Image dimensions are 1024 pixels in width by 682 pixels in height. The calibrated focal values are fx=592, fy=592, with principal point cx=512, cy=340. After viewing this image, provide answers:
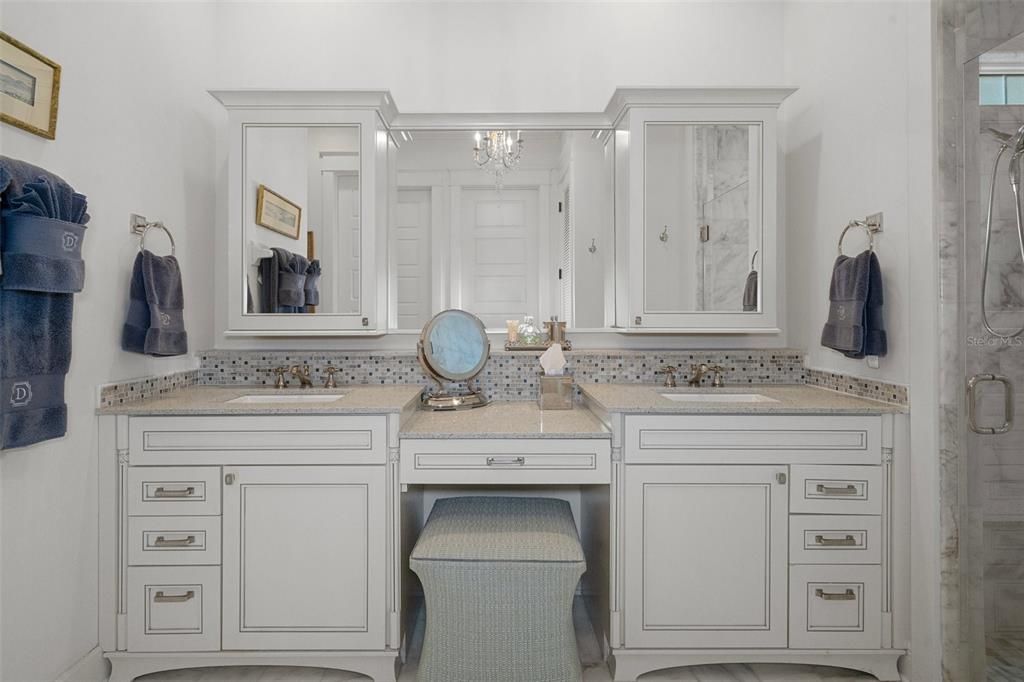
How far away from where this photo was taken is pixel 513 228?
100 inches

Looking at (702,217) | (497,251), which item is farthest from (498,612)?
(702,217)

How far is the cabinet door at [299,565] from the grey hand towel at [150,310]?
1.78ft

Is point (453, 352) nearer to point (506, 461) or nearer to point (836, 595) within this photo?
point (506, 461)

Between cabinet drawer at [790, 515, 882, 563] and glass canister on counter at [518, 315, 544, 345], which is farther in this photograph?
glass canister on counter at [518, 315, 544, 345]

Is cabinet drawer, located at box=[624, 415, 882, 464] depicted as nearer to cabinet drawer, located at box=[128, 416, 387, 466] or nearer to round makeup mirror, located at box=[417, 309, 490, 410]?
round makeup mirror, located at box=[417, 309, 490, 410]

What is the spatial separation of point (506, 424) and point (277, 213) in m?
1.30

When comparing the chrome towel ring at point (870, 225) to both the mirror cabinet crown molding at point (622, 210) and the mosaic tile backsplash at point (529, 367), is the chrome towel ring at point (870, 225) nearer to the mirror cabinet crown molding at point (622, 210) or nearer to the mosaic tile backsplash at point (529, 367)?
the mirror cabinet crown molding at point (622, 210)

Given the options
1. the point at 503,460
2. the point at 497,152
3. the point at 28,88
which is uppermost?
the point at 497,152

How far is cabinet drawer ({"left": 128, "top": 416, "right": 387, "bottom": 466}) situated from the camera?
74.4 inches

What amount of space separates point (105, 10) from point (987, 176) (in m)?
2.80

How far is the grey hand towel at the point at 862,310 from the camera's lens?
199 cm

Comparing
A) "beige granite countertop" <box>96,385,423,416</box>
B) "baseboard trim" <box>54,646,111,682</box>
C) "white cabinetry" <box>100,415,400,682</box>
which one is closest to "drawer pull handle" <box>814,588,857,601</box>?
"white cabinetry" <box>100,415,400,682</box>

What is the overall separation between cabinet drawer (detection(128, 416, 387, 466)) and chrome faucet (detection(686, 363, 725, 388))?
52.2 inches

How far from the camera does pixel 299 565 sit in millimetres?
1884
